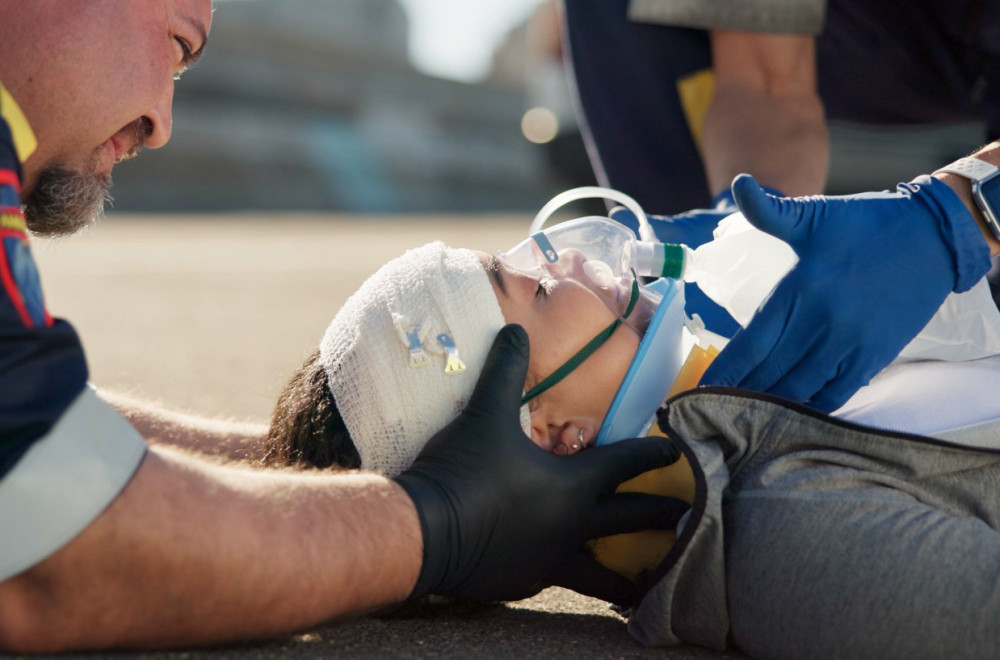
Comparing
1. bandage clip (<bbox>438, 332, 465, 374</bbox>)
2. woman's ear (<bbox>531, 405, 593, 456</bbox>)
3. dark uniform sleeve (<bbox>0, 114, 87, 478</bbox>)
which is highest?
dark uniform sleeve (<bbox>0, 114, 87, 478</bbox>)

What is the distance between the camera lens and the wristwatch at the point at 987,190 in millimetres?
1984

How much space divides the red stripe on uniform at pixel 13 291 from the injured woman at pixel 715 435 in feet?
2.05

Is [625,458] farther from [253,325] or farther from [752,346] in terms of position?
[253,325]

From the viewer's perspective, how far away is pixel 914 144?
642 inches

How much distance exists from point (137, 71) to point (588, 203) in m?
7.16

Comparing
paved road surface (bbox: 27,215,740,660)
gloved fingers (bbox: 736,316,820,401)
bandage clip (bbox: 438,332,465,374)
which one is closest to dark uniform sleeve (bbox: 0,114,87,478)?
paved road surface (bbox: 27,215,740,660)

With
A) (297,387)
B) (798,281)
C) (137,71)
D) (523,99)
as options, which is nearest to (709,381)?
(798,281)

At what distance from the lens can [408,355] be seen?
73.3 inches

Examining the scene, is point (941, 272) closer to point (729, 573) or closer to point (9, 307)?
point (729, 573)

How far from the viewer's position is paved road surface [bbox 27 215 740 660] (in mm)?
1756

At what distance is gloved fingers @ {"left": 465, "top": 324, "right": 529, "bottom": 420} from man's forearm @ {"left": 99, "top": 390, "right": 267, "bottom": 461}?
0.71m

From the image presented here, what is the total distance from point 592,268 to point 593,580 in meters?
0.71

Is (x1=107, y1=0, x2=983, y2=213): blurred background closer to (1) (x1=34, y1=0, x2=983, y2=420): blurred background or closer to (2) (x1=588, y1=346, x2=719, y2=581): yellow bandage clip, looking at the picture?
(1) (x1=34, y1=0, x2=983, y2=420): blurred background

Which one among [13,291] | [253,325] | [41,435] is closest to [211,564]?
[41,435]
